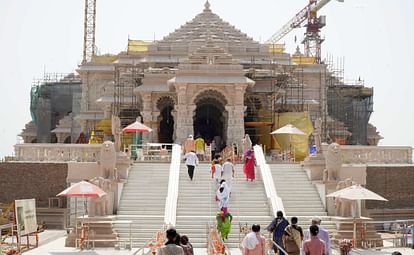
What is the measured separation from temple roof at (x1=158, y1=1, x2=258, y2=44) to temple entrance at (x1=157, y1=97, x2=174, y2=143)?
26.5 feet

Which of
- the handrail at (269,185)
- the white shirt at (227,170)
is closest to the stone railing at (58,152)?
the white shirt at (227,170)

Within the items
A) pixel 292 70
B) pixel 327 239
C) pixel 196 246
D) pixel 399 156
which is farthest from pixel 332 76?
pixel 327 239

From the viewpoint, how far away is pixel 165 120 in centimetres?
4072

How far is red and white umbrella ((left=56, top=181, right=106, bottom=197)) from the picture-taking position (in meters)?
19.0

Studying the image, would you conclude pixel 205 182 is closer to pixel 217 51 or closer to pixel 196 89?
pixel 196 89

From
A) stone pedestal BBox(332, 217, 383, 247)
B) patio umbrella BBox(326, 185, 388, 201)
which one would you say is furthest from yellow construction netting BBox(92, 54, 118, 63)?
patio umbrella BBox(326, 185, 388, 201)

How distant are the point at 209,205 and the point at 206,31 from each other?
27210 millimetres

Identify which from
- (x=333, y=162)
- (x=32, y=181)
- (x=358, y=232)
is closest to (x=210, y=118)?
(x=32, y=181)

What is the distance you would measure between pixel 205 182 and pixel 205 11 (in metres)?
28.9

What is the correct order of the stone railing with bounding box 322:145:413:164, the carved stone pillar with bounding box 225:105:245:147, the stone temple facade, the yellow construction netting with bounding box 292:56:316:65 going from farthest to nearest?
the yellow construction netting with bounding box 292:56:316:65 < the stone temple facade < the carved stone pillar with bounding box 225:105:245:147 < the stone railing with bounding box 322:145:413:164

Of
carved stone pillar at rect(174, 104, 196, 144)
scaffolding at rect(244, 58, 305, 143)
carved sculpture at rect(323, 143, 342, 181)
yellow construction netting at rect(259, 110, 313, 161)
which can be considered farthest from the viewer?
scaffolding at rect(244, 58, 305, 143)

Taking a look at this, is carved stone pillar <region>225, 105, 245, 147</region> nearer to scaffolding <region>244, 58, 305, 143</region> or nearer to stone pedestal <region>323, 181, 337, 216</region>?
scaffolding <region>244, 58, 305, 143</region>

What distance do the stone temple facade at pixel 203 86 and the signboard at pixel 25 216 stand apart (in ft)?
49.5

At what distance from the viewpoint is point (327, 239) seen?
12.8 m
